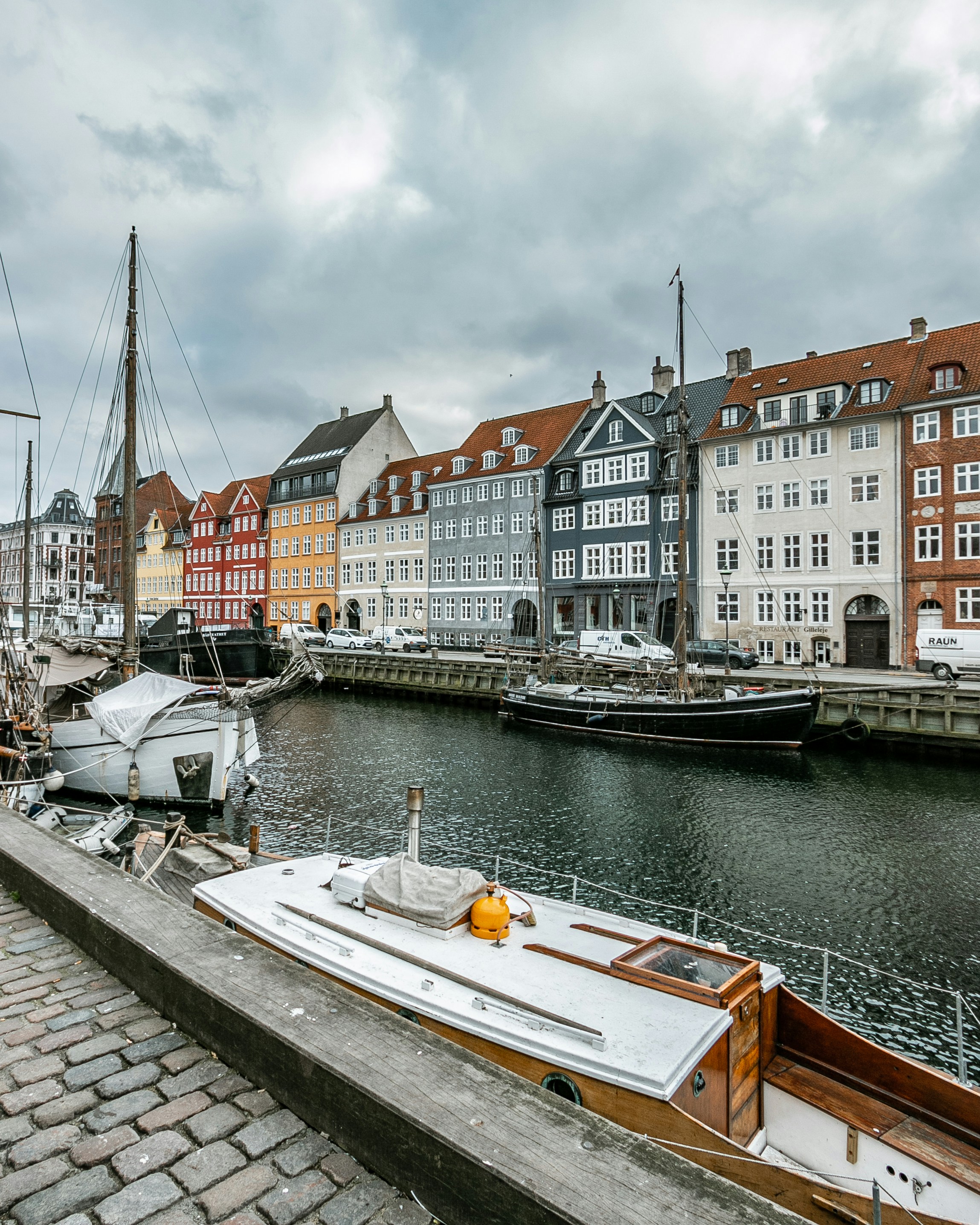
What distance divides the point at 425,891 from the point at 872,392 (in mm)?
39237

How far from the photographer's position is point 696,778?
23.0 meters

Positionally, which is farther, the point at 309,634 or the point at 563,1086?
the point at 309,634

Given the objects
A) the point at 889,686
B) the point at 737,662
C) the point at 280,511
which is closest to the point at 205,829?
the point at 889,686

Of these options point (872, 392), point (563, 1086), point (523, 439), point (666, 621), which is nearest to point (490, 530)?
point (523, 439)

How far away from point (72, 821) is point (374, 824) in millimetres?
6420

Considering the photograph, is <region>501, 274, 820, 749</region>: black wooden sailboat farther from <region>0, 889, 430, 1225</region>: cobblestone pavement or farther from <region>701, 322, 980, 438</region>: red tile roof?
<region>0, 889, 430, 1225</region>: cobblestone pavement

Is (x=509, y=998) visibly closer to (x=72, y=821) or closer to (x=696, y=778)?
(x=72, y=821)

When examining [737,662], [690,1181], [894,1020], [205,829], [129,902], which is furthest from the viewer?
Result: [737,662]

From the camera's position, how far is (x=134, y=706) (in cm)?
1778

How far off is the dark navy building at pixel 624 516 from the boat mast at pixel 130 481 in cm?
2862

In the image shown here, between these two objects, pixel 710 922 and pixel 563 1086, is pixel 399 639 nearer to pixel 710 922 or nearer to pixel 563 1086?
pixel 710 922

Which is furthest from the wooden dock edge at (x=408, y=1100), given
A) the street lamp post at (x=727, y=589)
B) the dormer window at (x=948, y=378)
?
the dormer window at (x=948, y=378)

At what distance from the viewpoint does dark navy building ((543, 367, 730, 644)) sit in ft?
145

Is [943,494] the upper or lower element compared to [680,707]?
upper
